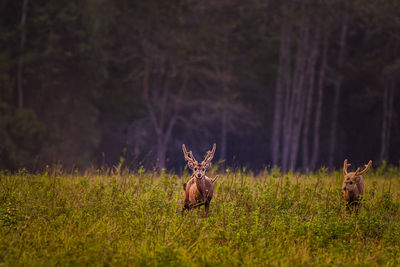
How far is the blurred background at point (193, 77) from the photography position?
2888 centimetres

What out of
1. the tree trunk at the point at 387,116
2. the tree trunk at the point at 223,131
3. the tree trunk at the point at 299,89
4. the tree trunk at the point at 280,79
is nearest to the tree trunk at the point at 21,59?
the tree trunk at the point at 223,131

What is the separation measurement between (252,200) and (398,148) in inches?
1121

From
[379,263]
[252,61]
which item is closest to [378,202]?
[379,263]

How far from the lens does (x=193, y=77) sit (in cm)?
3534

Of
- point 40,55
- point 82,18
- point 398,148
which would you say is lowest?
point 398,148

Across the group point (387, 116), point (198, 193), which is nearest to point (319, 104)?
point (387, 116)

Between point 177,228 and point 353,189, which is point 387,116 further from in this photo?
point 177,228

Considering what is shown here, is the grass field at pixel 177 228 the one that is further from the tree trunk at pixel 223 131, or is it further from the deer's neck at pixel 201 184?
the tree trunk at pixel 223 131

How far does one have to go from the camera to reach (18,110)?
87.6 feet

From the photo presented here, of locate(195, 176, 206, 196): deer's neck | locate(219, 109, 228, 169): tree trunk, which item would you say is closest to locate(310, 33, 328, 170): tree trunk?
locate(219, 109, 228, 169): tree trunk

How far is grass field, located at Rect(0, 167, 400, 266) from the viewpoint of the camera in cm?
590

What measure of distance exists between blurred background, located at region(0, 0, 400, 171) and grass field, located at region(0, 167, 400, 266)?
17.4 metres

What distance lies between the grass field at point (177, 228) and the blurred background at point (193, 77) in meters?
17.4

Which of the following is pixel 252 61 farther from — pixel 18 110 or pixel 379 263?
pixel 379 263
